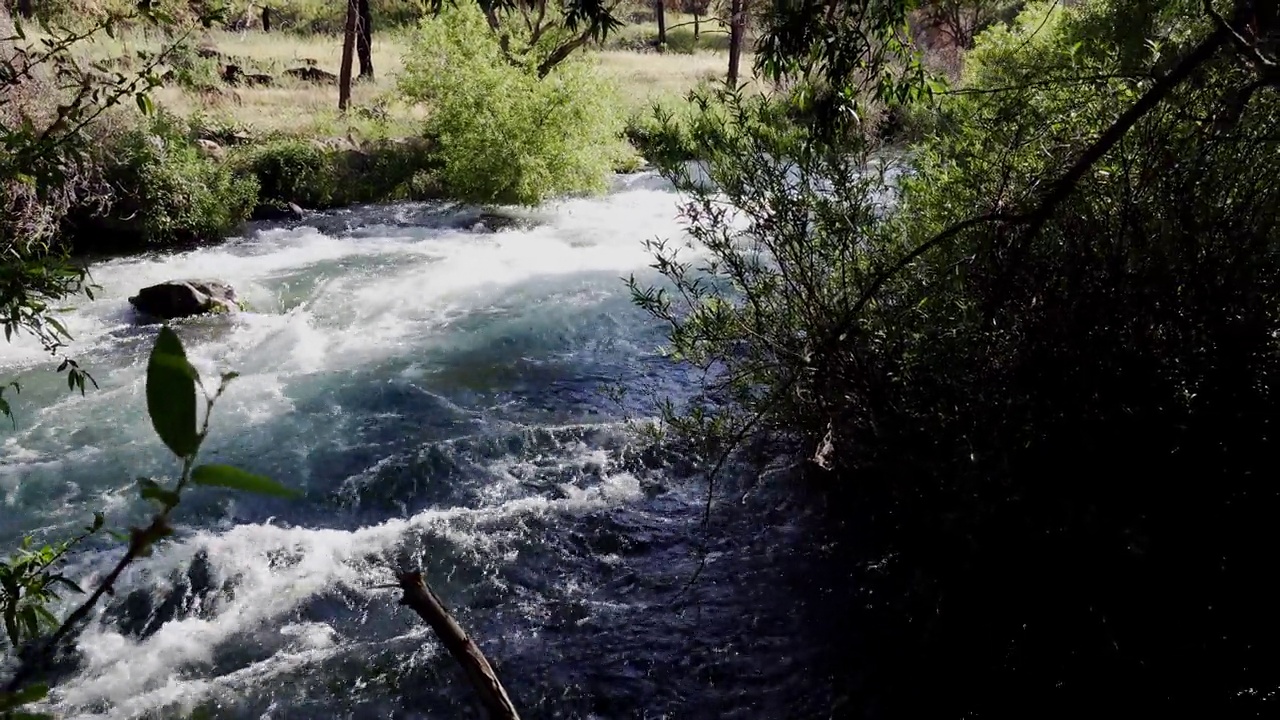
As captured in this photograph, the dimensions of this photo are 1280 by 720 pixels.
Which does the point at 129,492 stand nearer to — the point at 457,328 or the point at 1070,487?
the point at 457,328

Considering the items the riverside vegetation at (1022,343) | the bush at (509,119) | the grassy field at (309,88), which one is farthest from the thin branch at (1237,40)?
the bush at (509,119)

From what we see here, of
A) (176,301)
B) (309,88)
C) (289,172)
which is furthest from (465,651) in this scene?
(309,88)

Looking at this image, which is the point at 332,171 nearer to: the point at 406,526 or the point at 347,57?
the point at 347,57

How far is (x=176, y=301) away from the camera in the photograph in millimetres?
11852

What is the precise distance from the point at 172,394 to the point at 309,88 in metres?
26.9

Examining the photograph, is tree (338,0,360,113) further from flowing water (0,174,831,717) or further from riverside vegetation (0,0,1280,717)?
riverside vegetation (0,0,1280,717)

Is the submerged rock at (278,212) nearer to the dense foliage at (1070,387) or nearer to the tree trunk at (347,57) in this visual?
the tree trunk at (347,57)

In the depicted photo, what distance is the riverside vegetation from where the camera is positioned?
412 cm

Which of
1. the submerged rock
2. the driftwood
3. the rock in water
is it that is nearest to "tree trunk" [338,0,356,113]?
the submerged rock

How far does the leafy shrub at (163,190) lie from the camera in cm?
1462

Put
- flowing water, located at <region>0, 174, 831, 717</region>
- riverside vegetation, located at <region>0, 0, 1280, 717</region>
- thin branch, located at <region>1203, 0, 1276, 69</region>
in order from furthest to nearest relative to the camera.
→ flowing water, located at <region>0, 174, 831, 717</region>, riverside vegetation, located at <region>0, 0, 1280, 717</region>, thin branch, located at <region>1203, 0, 1276, 69</region>

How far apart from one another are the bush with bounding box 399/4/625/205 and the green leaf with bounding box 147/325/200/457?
16190 millimetres

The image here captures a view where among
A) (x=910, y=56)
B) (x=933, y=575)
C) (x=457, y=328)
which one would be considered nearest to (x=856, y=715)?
(x=933, y=575)

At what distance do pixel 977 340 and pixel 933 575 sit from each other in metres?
1.43
